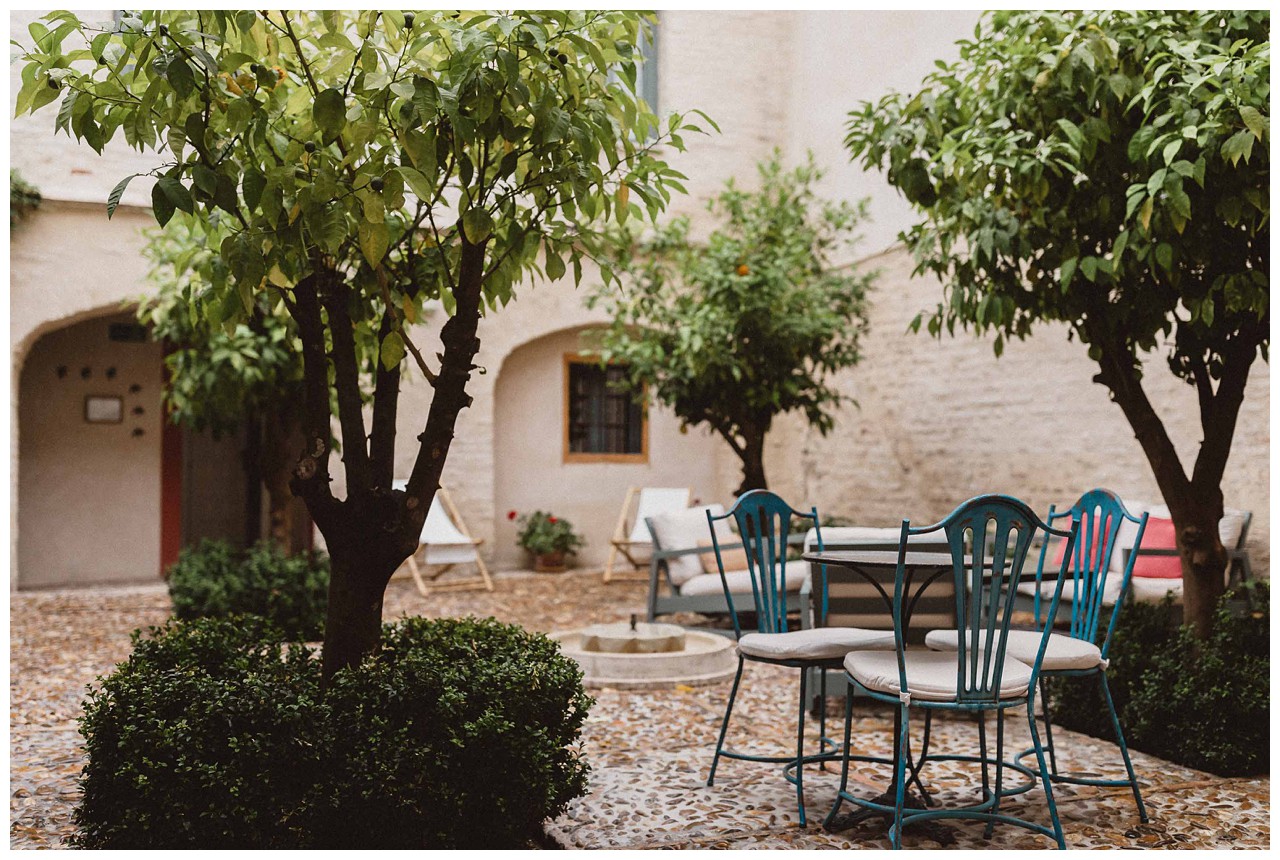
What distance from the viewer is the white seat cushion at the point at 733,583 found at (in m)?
6.12

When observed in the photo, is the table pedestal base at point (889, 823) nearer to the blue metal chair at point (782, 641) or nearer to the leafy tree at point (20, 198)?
the blue metal chair at point (782, 641)

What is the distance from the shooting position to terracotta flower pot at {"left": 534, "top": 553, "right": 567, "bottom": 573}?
33.5 feet

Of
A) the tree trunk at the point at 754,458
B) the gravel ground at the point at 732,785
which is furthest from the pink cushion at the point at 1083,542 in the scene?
the tree trunk at the point at 754,458

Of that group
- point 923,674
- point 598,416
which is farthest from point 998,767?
point 598,416

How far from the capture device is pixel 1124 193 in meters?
3.97

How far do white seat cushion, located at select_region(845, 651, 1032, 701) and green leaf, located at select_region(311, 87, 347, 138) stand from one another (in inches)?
75.3

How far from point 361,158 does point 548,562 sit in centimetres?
781

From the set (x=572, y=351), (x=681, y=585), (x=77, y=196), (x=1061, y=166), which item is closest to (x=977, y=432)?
(x=681, y=585)

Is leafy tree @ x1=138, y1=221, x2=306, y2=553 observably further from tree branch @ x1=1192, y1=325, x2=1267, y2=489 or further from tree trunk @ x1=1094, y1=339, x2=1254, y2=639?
tree branch @ x1=1192, y1=325, x2=1267, y2=489

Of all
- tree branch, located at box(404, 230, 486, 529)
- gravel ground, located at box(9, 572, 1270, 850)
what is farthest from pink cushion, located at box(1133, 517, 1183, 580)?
tree branch, located at box(404, 230, 486, 529)

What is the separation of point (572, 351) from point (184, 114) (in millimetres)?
8103

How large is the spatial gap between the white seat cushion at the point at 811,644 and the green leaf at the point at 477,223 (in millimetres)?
1494

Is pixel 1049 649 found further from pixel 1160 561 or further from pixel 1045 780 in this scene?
pixel 1160 561

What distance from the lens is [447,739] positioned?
9.20 ft
